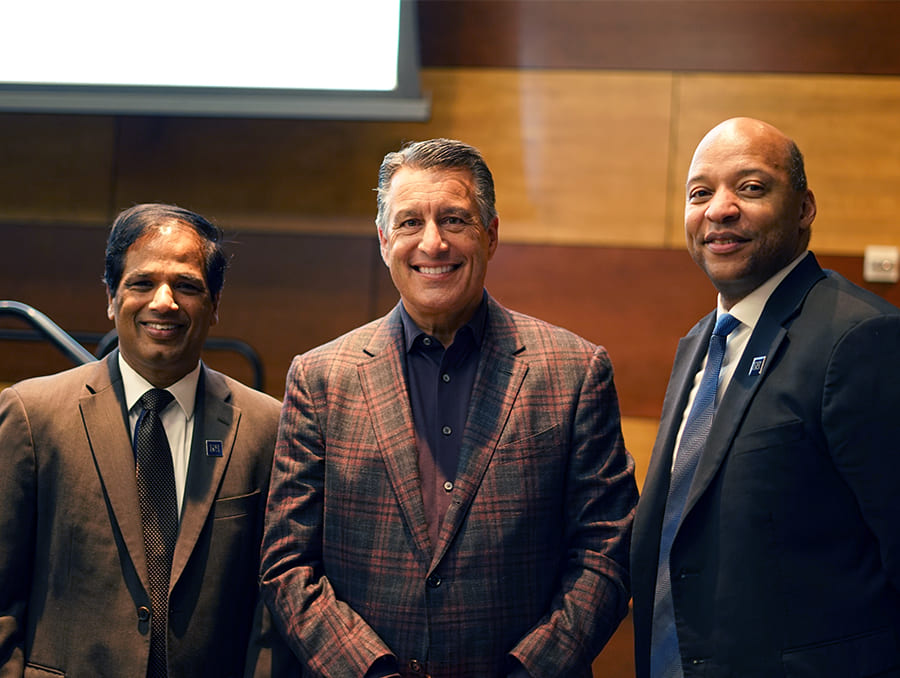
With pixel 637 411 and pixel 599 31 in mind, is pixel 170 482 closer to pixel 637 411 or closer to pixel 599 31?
pixel 637 411

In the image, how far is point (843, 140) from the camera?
3.40 m

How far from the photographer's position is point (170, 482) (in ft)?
5.88

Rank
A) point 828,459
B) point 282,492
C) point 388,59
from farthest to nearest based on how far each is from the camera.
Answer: point 388,59 → point 282,492 → point 828,459

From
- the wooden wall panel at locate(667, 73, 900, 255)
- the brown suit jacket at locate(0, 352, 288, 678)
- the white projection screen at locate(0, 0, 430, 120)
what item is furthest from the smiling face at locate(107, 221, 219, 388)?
Result: the wooden wall panel at locate(667, 73, 900, 255)

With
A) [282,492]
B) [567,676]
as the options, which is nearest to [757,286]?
[567,676]

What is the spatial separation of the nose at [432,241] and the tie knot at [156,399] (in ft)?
2.12

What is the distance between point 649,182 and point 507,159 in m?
0.59

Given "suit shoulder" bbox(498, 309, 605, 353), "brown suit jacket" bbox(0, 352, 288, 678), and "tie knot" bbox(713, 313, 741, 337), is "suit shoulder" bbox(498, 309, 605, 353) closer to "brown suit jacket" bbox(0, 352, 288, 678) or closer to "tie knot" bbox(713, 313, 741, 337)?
"tie knot" bbox(713, 313, 741, 337)

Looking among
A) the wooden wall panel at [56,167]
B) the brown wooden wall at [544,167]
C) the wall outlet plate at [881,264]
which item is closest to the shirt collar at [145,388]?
the brown wooden wall at [544,167]

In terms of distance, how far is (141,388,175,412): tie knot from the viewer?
1.84 metres

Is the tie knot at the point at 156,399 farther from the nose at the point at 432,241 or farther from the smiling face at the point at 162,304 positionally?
the nose at the point at 432,241

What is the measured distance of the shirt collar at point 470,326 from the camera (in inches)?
73.7

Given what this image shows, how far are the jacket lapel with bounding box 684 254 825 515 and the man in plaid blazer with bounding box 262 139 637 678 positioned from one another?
231mm

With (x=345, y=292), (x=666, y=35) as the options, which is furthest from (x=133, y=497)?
(x=666, y=35)
